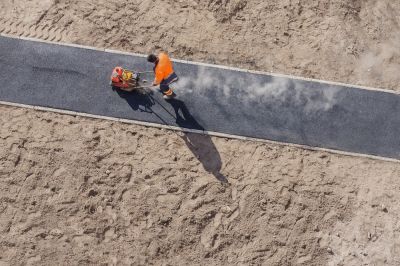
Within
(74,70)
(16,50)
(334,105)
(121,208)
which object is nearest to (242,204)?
(121,208)

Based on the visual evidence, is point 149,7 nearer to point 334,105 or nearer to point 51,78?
point 51,78

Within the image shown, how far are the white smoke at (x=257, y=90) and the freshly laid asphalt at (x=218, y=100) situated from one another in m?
0.03

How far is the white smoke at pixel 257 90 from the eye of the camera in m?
11.8

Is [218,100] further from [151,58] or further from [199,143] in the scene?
[151,58]

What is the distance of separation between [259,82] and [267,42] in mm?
1326

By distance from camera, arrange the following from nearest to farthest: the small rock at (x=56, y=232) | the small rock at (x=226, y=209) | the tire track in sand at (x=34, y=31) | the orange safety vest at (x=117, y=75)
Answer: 1. the small rock at (x=56, y=232)
2. the small rock at (x=226, y=209)
3. the orange safety vest at (x=117, y=75)
4. the tire track in sand at (x=34, y=31)

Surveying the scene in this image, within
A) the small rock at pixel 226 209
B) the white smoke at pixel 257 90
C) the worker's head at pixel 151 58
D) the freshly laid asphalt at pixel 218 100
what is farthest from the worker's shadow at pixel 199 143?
the worker's head at pixel 151 58

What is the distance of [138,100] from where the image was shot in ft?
38.3

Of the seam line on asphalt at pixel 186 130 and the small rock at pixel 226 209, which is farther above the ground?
the seam line on asphalt at pixel 186 130

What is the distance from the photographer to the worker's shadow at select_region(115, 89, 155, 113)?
11617mm

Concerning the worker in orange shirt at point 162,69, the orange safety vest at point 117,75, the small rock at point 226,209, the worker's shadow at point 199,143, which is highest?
the worker in orange shirt at point 162,69

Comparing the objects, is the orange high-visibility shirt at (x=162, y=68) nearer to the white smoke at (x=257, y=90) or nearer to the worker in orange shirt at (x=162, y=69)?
the worker in orange shirt at (x=162, y=69)

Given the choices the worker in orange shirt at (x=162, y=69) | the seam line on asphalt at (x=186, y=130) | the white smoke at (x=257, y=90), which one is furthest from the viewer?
→ the white smoke at (x=257, y=90)

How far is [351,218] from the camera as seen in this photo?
10.9 m
